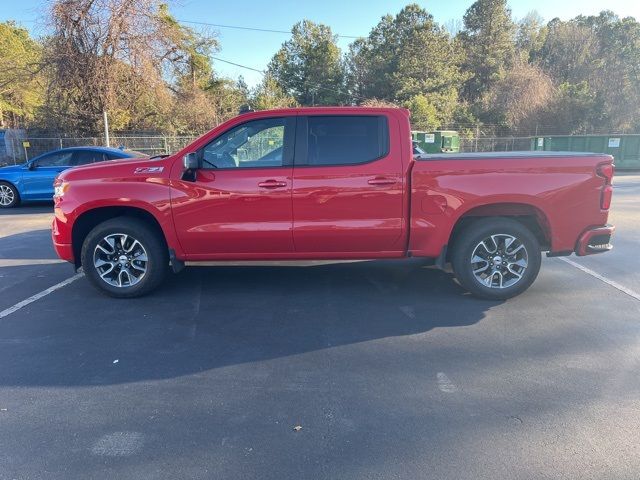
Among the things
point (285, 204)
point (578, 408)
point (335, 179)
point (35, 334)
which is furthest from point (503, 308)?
point (35, 334)

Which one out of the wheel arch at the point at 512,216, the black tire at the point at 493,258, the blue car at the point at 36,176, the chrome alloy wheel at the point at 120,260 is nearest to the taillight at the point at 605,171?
the wheel arch at the point at 512,216

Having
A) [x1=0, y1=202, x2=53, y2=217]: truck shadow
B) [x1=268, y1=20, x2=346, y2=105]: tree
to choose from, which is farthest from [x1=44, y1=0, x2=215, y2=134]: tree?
[x1=268, y1=20, x2=346, y2=105]: tree

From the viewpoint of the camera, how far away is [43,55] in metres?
23.5

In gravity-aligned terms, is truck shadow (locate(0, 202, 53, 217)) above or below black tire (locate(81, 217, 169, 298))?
below

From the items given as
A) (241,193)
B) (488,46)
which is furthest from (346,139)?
(488,46)

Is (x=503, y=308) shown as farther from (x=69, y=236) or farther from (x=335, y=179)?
(x=69, y=236)

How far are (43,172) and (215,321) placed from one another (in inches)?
396

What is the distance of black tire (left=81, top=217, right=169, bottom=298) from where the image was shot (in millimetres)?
5238

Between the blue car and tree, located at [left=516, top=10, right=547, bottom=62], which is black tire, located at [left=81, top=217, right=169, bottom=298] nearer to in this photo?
the blue car

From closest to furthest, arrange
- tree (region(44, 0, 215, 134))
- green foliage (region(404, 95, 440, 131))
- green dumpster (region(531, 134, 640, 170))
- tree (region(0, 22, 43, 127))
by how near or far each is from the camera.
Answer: tree (region(44, 0, 215, 134))
green dumpster (region(531, 134, 640, 170))
tree (region(0, 22, 43, 127))
green foliage (region(404, 95, 440, 131))

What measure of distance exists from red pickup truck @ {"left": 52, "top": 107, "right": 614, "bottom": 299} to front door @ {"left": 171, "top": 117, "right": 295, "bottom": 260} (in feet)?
0.04

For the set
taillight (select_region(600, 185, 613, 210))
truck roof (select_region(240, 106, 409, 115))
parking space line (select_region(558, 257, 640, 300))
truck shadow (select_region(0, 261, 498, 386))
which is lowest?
truck shadow (select_region(0, 261, 498, 386))

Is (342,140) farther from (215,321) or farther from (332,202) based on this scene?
(215,321)

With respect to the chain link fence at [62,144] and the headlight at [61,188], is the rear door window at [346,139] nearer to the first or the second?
the headlight at [61,188]
